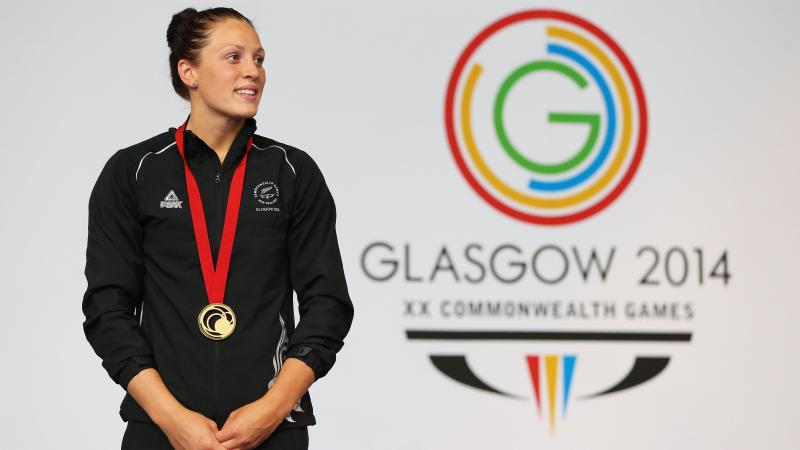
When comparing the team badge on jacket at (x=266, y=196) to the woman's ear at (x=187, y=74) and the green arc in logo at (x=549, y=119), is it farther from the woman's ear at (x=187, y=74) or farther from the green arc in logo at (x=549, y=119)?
the green arc in logo at (x=549, y=119)

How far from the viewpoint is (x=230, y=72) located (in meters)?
A: 1.86

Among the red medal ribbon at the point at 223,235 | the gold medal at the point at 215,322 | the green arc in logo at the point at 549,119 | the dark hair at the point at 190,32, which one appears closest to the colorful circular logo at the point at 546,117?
the green arc in logo at the point at 549,119

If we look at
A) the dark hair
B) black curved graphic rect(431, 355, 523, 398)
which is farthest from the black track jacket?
→ black curved graphic rect(431, 355, 523, 398)

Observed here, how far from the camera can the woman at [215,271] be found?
173 centimetres

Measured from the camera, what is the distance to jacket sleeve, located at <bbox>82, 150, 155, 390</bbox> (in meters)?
1.73

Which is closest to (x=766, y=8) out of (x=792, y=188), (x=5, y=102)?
(x=792, y=188)

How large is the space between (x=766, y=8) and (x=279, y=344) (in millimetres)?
2976

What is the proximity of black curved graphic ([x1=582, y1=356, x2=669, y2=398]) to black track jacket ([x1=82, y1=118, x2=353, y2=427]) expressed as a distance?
2.17m

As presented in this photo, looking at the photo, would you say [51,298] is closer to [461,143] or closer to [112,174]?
[461,143]

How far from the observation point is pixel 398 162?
3.70 meters

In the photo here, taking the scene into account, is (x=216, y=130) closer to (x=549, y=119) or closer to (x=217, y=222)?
(x=217, y=222)

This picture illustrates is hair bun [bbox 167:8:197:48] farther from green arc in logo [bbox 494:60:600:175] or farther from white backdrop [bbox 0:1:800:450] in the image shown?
green arc in logo [bbox 494:60:600:175]

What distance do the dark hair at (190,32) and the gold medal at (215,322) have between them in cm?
45

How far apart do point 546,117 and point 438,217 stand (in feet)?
1.84
